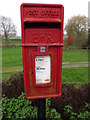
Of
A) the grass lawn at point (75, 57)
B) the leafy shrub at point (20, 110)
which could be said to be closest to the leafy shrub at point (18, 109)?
the leafy shrub at point (20, 110)

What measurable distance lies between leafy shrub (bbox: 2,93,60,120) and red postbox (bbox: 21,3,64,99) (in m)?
0.83

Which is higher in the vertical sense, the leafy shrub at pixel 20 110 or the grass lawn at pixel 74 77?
the grass lawn at pixel 74 77

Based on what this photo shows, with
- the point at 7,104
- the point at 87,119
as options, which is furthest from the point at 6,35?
the point at 87,119

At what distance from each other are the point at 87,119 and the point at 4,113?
55.6 inches

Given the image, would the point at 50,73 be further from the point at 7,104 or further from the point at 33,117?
the point at 7,104

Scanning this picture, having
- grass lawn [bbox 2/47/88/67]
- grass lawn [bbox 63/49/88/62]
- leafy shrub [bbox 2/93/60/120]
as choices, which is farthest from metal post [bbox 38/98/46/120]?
grass lawn [bbox 63/49/88/62]

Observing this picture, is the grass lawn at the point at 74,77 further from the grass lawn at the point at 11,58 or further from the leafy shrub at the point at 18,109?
the grass lawn at the point at 11,58

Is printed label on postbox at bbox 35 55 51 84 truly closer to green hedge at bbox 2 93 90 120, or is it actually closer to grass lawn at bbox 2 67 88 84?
green hedge at bbox 2 93 90 120

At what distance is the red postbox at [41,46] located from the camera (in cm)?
152

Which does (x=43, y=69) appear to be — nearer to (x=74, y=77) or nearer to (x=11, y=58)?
(x=74, y=77)

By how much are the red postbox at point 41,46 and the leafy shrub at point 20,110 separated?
2.71ft

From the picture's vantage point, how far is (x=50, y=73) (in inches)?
66.0

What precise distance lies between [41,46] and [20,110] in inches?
56.1

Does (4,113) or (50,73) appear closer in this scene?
(50,73)
